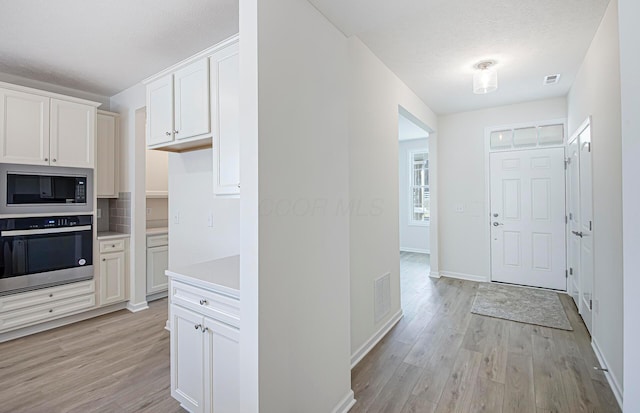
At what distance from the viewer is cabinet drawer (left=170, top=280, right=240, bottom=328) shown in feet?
4.93

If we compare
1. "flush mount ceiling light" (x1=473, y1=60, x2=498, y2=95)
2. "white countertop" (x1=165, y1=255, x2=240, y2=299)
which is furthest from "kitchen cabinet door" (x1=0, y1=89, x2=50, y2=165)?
"flush mount ceiling light" (x1=473, y1=60, x2=498, y2=95)

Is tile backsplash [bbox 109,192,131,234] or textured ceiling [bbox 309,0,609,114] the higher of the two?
textured ceiling [bbox 309,0,609,114]

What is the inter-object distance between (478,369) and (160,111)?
338cm

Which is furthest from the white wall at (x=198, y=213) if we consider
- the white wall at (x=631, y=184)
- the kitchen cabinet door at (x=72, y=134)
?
the white wall at (x=631, y=184)

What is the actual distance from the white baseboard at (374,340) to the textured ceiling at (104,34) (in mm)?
2871

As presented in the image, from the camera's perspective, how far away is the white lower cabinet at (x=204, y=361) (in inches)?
60.1

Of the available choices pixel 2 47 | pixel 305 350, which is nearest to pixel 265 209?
pixel 305 350

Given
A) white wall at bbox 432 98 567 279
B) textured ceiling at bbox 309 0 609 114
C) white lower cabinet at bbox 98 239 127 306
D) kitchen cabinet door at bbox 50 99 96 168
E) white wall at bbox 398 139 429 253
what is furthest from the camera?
white wall at bbox 398 139 429 253

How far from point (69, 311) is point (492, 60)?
17.0 feet

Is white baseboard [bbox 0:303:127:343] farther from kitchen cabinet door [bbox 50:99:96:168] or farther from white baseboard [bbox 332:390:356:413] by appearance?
white baseboard [bbox 332:390:356:413]

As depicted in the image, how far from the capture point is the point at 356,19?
1831 mm

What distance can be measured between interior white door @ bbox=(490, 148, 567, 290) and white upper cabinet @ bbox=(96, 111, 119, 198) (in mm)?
5366

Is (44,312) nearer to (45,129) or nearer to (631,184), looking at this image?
(45,129)

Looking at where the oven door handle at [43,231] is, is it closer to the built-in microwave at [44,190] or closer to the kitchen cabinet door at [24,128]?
the built-in microwave at [44,190]
